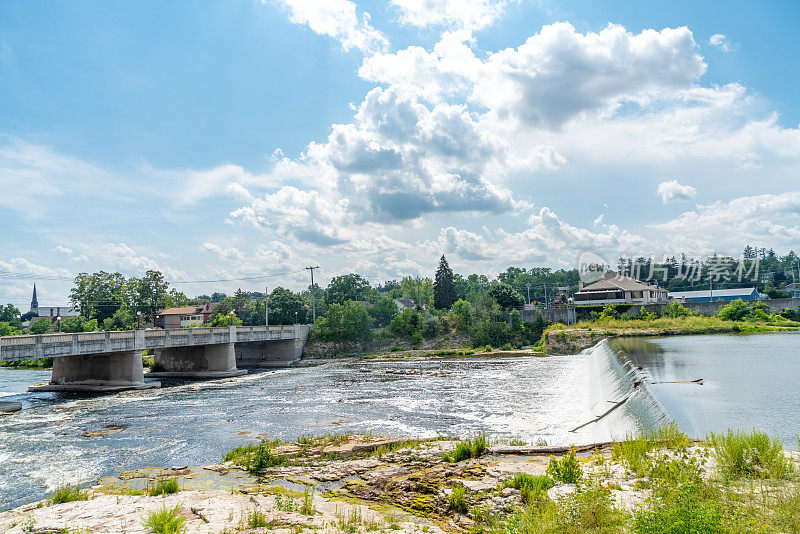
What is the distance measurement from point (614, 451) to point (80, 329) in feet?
344

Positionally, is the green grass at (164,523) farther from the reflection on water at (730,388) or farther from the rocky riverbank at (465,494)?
the reflection on water at (730,388)

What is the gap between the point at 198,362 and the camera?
63.2m

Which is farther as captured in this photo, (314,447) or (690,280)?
(690,280)

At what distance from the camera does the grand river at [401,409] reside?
61.8ft

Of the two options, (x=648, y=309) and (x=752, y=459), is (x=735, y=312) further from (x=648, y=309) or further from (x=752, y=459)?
(x=752, y=459)

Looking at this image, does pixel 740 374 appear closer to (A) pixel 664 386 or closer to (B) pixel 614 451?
(A) pixel 664 386

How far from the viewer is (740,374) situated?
27734mm

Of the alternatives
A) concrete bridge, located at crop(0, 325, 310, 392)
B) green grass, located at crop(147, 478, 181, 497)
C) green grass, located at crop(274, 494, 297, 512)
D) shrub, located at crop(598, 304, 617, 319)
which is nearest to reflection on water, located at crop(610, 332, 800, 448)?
green grass, located at crop(274, 494, 297, 512)

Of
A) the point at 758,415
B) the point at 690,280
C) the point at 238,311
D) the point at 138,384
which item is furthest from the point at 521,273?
the point at 758,415

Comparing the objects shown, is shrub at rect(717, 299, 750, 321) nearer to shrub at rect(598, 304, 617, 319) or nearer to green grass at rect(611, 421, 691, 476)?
shrub at rect(598, 304, 617, 319)

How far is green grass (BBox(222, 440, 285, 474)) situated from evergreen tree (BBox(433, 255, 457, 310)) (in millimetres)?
86860

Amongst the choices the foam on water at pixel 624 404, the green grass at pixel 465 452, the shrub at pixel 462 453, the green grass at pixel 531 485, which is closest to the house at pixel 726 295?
the foam on water at pixel 624 404

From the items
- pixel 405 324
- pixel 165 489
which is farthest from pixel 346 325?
pixel 165 489

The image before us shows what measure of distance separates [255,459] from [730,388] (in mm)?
22009
